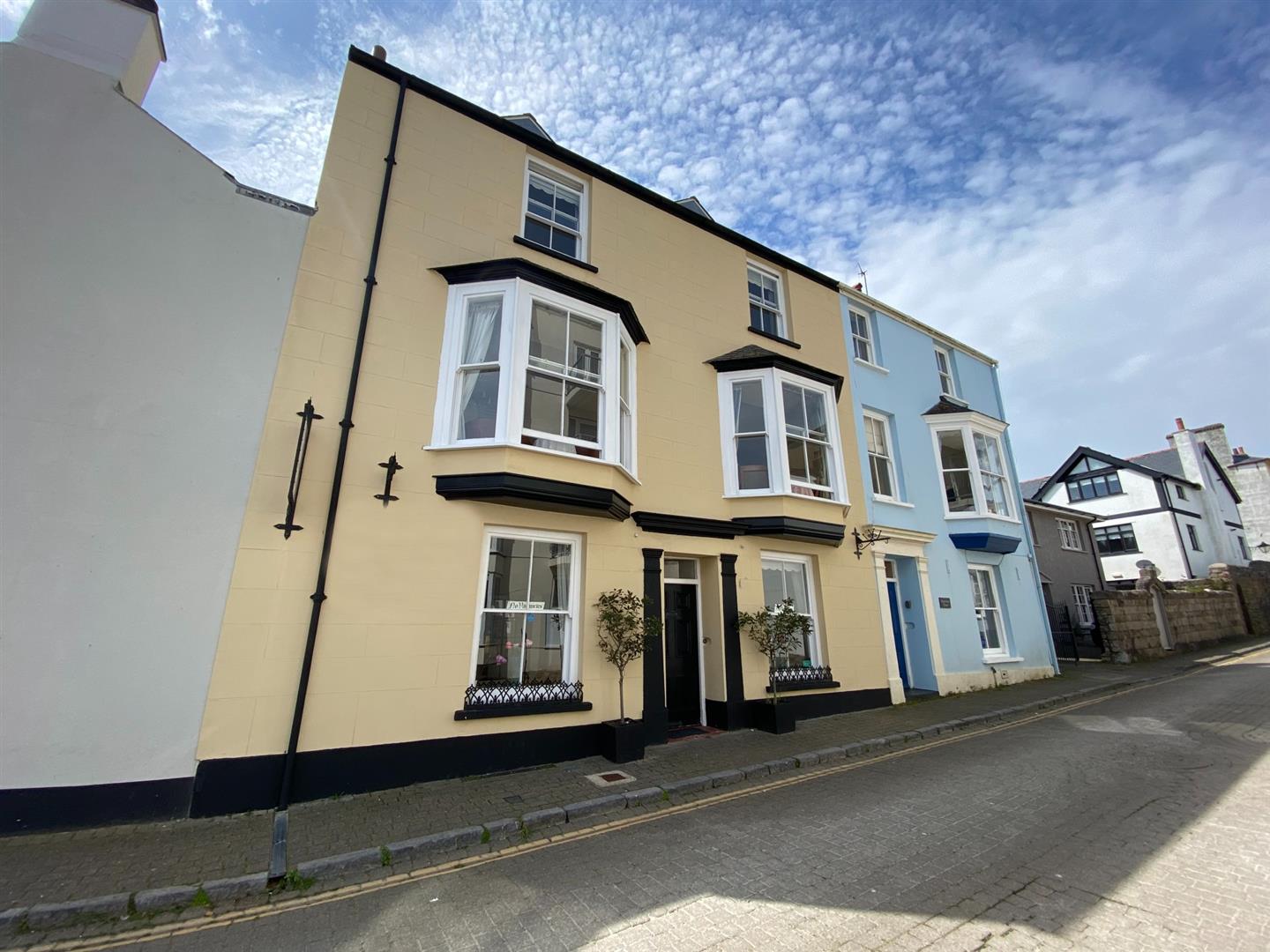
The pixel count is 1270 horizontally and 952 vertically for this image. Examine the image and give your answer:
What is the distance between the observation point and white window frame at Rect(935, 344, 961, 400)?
49.4 feet

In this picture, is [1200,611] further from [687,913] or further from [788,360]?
[687,913]

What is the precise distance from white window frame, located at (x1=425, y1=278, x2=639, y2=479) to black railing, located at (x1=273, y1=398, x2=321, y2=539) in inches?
53.6

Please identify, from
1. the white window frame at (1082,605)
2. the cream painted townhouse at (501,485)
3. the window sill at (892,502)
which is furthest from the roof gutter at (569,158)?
the white window frame at (1082,605)

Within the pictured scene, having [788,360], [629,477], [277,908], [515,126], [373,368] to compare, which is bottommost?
[277,908]

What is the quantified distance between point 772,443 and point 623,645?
4775 millimetres

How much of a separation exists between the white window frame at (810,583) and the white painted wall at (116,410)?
793 cm

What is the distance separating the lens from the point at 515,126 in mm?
8945

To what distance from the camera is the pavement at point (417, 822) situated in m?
4.02

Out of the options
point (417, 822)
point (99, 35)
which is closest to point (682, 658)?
point (417, 822)

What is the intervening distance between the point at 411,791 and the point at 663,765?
2.98 metres

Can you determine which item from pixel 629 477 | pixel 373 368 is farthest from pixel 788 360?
pixel 373 368

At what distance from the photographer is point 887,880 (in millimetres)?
3896

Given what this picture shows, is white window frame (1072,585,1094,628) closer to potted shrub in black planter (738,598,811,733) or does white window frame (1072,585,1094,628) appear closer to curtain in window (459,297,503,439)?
potted shrub in black planter (738,598,811,733)

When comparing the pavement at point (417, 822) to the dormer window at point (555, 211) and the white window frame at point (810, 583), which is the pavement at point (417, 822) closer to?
the white window frame at point (810, 583)
